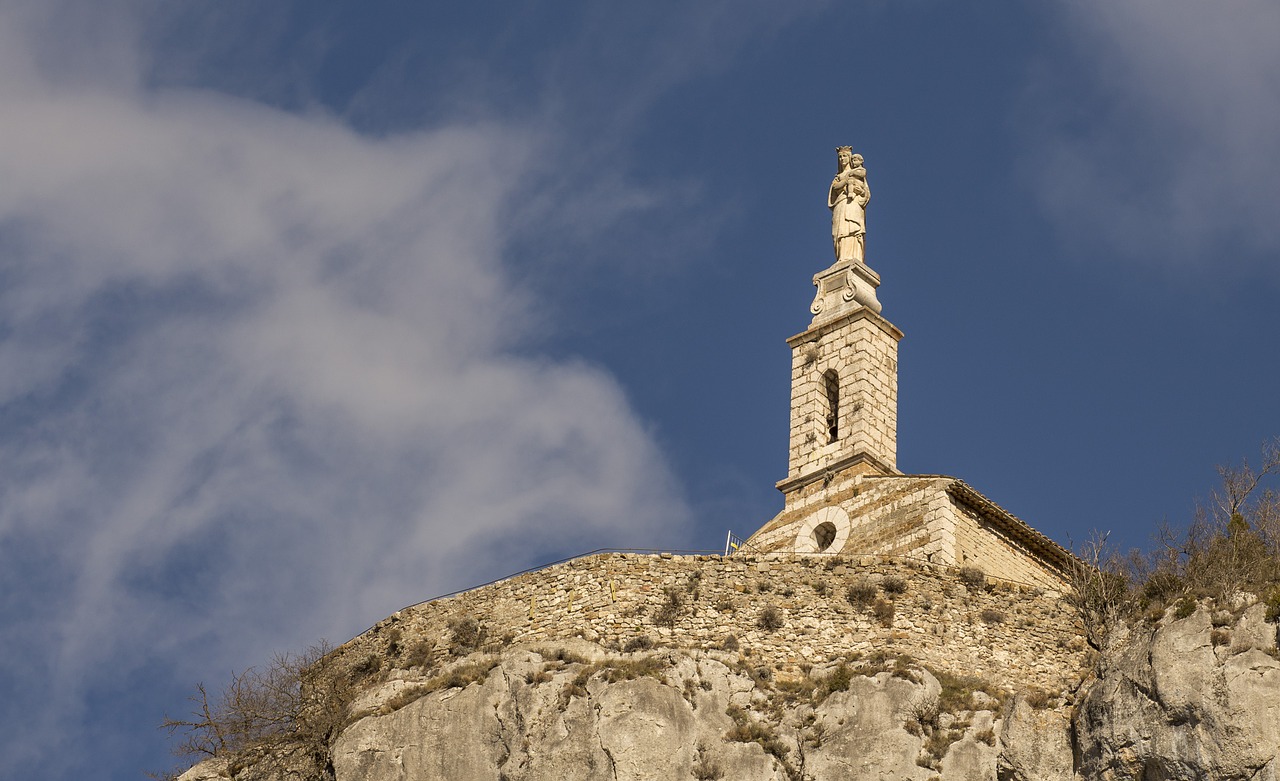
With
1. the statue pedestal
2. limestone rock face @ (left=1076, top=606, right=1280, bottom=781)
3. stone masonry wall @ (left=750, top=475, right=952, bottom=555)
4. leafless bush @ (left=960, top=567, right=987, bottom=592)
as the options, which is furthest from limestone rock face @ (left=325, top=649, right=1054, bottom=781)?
the statue pedestal

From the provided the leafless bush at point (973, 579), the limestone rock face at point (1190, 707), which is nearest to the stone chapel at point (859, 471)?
the leafless bush at point (973, 579)

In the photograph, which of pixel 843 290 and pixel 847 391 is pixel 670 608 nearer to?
pixel 847 391

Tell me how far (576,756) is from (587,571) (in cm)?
524

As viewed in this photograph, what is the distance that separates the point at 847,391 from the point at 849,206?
18.7ft

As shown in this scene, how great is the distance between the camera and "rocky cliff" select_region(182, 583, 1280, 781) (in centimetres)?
4309

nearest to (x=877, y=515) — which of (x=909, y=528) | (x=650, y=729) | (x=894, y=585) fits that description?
(x=909, y=528)

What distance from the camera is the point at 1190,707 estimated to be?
43.0 m

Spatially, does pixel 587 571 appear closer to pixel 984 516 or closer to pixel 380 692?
pixel 380 692

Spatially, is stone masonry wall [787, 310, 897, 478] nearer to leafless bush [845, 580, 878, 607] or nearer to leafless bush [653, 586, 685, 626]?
leafless bush [845, 580, 878, 607]

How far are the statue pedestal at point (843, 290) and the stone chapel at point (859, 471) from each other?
0.03 meters

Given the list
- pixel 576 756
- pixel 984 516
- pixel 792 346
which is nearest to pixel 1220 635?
pixel 984 516

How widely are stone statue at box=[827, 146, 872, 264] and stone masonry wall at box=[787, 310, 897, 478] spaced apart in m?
2.25

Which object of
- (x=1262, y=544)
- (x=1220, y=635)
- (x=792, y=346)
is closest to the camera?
(x=1220, y=635)

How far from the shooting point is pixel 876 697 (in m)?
45.4
